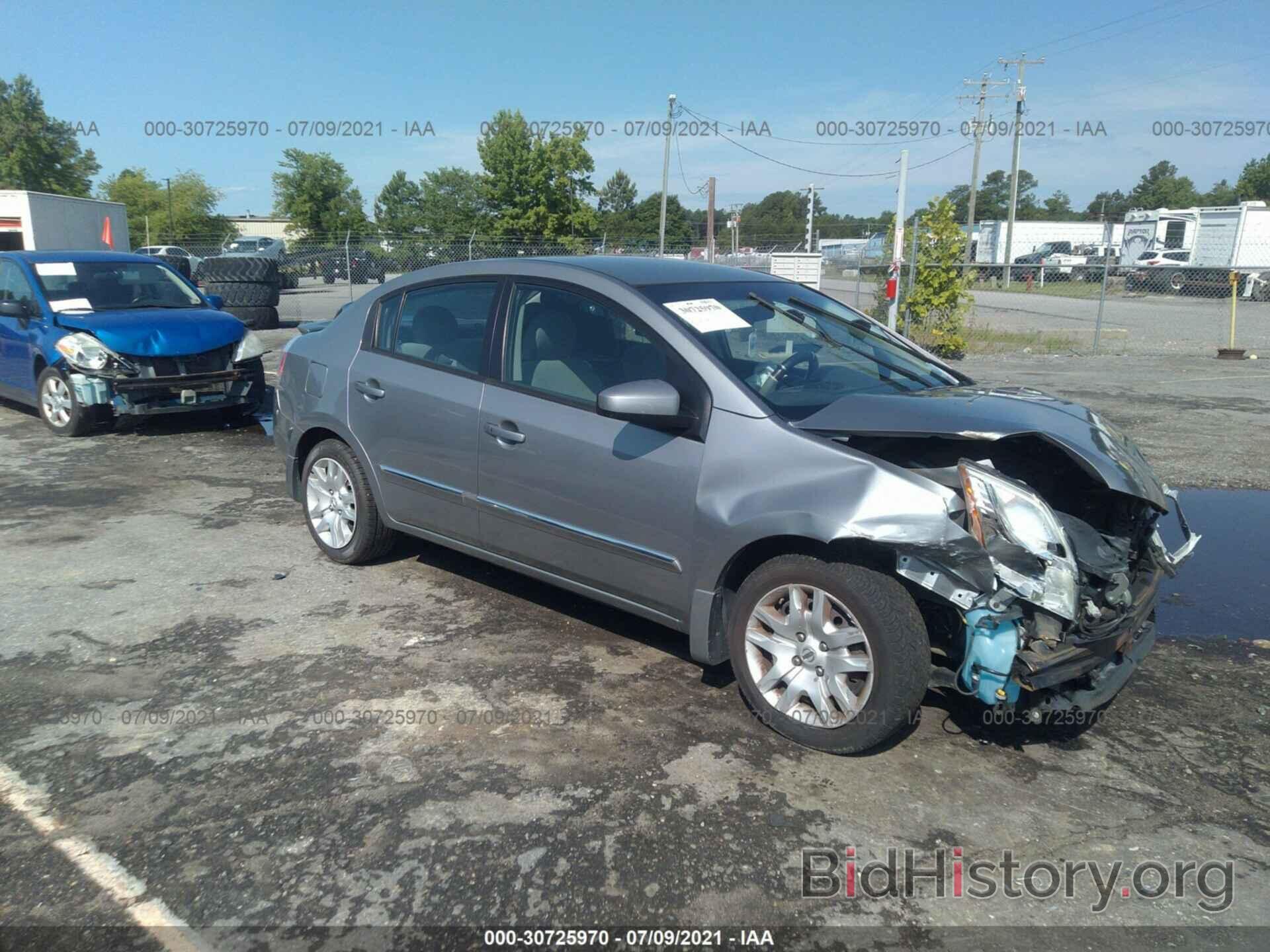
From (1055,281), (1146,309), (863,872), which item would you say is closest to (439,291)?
(863,872)

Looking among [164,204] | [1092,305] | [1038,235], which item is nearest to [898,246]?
[1092,305]

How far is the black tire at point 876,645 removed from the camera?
3.32 meters

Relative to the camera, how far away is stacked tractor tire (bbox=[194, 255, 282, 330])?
16.7 m

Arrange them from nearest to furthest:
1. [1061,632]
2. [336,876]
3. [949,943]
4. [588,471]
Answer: [949,943] → [336,876] → [1061,632] → [588,471]

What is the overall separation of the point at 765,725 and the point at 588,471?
1.27 meters

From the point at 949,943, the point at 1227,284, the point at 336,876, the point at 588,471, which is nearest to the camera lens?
the point at 949,943

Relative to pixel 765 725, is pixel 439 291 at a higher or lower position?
higher

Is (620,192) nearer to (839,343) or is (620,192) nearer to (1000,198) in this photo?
(1000,198)

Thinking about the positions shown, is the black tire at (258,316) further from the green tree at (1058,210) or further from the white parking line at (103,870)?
the green tree at (1058,210)

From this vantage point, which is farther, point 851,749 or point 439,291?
point 439,291

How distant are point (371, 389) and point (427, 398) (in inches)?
18.6

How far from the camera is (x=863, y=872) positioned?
2.93 m

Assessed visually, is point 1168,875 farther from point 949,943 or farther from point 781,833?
point 781,833

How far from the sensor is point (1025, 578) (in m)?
3.29
